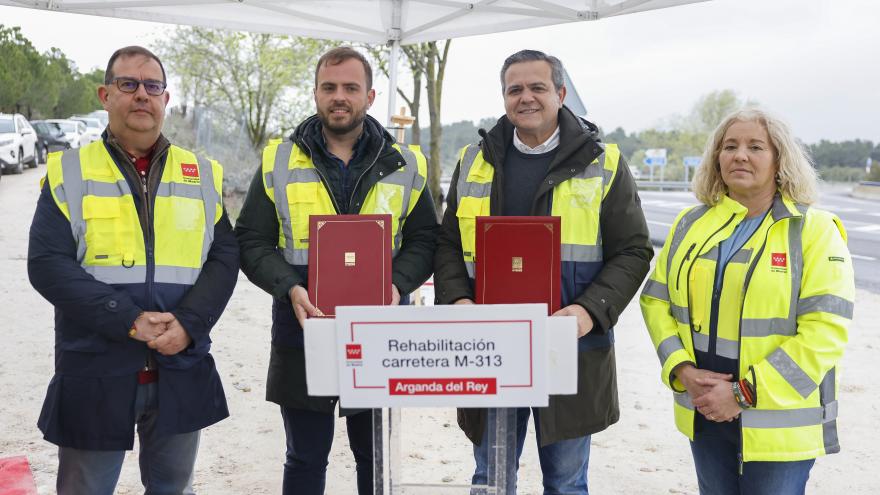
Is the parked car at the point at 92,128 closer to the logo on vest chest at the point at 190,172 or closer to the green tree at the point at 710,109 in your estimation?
the logo on vest chest at the point at 190,172

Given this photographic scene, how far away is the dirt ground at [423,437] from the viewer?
4000 millimetres

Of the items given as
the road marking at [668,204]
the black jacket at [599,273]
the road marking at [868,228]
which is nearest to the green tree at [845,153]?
the road marking at [668,204]

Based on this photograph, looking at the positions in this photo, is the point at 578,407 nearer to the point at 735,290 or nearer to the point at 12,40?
the point at 735,290

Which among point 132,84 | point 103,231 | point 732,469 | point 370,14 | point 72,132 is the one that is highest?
point 72,132

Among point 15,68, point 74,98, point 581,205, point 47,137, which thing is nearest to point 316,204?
point 581,205

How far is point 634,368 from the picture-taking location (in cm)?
618

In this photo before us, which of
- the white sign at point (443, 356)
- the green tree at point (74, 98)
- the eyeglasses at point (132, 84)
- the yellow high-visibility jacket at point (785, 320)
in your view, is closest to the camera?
the white sign at point (443, 356)

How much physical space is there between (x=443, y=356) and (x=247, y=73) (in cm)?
2190

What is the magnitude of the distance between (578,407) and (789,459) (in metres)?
0.71

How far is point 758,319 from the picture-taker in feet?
7.27

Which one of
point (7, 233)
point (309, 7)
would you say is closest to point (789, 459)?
point (309, 7)

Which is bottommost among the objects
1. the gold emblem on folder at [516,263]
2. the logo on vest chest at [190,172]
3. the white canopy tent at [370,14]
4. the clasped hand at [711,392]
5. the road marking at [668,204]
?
the clasped hand at [711,392]

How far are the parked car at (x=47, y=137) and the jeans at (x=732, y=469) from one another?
23727 millimetres

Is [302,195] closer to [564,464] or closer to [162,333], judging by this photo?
[162,333]
